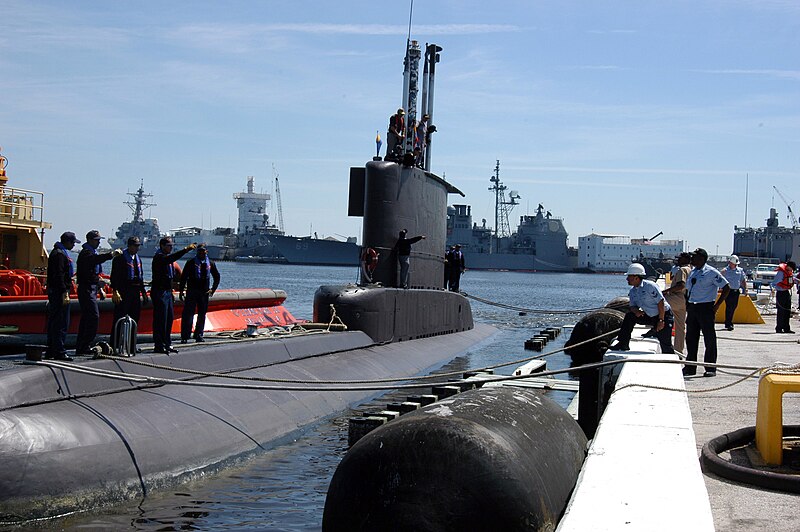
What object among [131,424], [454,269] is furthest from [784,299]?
[131,424]

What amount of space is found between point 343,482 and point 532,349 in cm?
1988

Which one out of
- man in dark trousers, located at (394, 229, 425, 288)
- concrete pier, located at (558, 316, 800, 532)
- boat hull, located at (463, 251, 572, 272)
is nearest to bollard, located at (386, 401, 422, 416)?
concrete pier, located at (558, 316, 800, 532)

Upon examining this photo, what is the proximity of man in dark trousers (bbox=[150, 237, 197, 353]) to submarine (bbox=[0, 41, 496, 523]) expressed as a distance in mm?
290

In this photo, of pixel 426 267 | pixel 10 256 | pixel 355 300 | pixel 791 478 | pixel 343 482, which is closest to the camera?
pixel 343 482

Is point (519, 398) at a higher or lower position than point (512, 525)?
higher

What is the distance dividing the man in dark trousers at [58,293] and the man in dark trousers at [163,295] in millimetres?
1138

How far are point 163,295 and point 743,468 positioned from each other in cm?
709

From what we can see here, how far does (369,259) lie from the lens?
53.0 feet

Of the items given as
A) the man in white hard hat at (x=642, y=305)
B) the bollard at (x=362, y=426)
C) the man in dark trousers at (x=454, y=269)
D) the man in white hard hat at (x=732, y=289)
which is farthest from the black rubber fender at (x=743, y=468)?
the man in dark trousers at (x=454, y=269)

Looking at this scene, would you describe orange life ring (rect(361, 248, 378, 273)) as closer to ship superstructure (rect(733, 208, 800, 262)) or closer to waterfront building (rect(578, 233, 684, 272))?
ship superstructure (rect(733, 208, 800, 262))

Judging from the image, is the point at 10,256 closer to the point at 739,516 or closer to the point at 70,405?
the point at 70,405

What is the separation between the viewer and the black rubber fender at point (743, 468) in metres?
5.45

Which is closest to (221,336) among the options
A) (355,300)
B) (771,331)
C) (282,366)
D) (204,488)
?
(282,366)

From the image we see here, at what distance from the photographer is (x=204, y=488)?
812 cm
